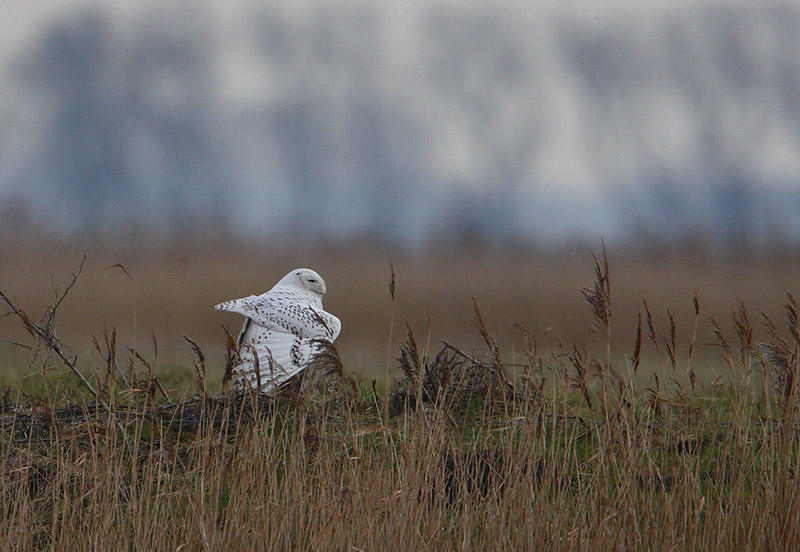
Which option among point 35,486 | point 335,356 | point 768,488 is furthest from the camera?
point 35,486

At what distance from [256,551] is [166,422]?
131 centimetres

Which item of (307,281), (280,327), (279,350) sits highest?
(307,281)

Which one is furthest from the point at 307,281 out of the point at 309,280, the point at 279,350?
the point at 279,350

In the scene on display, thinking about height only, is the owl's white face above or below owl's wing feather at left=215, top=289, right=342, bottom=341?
above

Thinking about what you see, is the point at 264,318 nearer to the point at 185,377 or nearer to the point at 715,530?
the point at 185,377

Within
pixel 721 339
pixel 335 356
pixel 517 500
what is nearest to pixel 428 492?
pixel 517 500

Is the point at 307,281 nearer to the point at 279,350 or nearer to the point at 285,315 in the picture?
the point at 285,315

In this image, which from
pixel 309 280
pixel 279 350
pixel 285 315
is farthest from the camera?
pixel 309 280

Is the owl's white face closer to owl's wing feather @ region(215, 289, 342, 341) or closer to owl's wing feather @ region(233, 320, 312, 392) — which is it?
owl's wing feather @ region(215, 289, 342, 341)

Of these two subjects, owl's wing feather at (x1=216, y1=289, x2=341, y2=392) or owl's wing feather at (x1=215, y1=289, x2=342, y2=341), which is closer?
owl's wing feather at (x1=216, y1=289, x2=341, y2=392)

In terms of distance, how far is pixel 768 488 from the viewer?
387 centimetres

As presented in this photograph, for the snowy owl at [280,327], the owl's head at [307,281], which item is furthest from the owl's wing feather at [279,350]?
the owl's head at [307,281]

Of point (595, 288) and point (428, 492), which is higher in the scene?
point (595, 288)

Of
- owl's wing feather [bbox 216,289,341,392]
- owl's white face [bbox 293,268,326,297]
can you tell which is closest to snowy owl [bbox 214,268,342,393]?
owl's wing feather [bbox 216,289,341,392]
